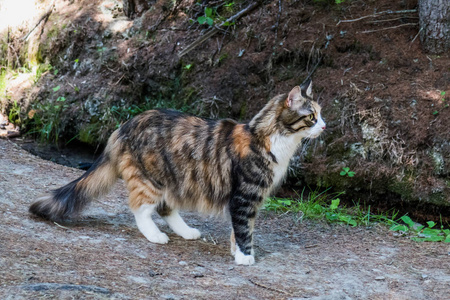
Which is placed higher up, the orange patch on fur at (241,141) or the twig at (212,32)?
the twig at (212,32)

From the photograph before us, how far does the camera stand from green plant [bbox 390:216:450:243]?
17.3ft

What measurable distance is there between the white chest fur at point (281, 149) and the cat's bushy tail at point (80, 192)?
1457 mm

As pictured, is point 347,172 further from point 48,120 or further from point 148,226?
point 48,120

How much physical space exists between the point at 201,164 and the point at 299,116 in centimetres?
95

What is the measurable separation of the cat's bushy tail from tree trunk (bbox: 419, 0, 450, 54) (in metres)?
4.15

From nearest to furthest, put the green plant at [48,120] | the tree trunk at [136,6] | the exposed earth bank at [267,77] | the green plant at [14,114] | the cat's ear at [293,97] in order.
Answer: the cat's ear at [293,97] → the exposed earth bank at [267,77] → the green plant at [48,120] → the green plant at [14,114] → the tree trunk at [136,6]

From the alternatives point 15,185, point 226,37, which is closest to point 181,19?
point 226,37

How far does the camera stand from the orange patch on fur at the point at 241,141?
14.6ft

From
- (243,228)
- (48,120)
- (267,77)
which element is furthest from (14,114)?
(243,228)

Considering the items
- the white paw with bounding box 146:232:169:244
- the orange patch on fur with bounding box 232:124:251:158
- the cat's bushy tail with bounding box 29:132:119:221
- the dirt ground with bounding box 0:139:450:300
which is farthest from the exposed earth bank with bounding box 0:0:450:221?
the cat's bushy tail with bounding box 29:132:119:221

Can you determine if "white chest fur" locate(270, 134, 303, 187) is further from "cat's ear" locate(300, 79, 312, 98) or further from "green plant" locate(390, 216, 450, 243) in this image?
"green plant" locate(390, 216, 450, 243)

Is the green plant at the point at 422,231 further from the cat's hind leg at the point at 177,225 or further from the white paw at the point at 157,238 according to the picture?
the white paw at the point at 157,238

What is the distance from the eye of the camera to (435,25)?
6449 mm

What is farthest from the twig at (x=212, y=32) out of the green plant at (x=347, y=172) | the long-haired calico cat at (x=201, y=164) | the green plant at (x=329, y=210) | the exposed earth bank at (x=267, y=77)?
the long-haired calico cat at (x=201, y=164)
